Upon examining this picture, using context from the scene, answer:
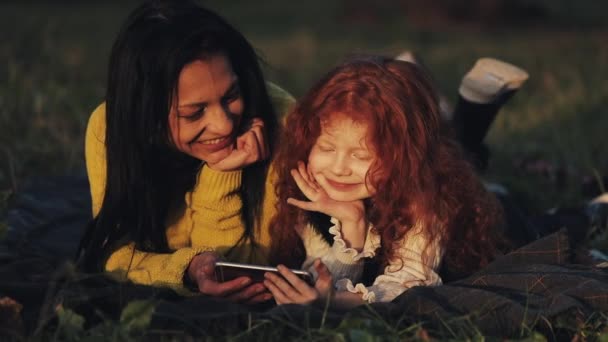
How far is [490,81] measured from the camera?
14.0 ft

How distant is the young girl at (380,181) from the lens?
3.00 meters

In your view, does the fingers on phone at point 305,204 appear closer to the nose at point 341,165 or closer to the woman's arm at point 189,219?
the nose at point 341,165

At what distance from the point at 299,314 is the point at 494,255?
3.52 feet

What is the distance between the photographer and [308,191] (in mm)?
3154

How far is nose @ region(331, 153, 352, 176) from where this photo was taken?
300 cm

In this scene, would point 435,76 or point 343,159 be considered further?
point 435,76

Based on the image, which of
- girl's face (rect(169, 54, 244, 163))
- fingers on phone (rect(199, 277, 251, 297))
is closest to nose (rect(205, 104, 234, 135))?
girl's face (rect(169, 54, 244, 163))

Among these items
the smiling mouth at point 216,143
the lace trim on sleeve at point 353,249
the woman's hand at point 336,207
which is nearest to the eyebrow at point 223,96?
the smiling mouth at point 216,143

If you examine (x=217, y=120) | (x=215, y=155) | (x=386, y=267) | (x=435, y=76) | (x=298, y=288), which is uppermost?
(x=217, y=120)

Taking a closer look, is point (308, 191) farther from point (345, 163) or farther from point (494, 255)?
point (494, 255)

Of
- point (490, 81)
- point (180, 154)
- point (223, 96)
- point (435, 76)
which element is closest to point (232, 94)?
point (223, 96)

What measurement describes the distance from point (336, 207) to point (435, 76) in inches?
205

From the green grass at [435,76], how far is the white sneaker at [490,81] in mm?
654

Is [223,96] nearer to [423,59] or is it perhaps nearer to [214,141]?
[214,141]
